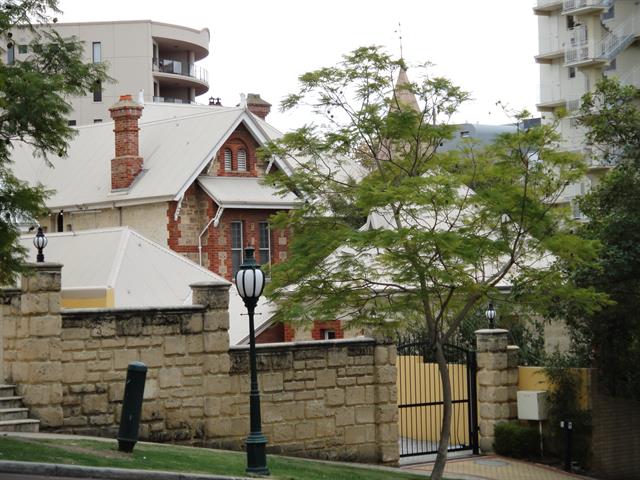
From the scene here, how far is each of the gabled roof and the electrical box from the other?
16.4 m

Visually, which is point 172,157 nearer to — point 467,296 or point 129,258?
point 129,258

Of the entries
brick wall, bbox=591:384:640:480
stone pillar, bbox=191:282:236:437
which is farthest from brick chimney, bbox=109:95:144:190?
stone pillar, bbox=191:282:236:437

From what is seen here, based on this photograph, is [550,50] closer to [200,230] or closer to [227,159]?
[227,159]

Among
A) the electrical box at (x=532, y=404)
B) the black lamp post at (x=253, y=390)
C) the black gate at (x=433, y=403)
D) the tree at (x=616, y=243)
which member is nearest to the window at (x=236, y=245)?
the black gate at (x=433, y=403)

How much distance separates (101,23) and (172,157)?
42870 mm

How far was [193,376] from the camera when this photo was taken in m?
21.4

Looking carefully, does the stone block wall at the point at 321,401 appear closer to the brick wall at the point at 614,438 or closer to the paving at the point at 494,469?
the paving at the point at 494,469

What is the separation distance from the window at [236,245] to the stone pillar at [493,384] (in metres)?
18.1

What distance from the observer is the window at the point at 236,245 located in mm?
43531

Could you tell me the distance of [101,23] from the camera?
3337 inches

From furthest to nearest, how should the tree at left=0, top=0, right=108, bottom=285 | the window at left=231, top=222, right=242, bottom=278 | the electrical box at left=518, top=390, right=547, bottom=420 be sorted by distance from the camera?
the window at left=231, top=222, right=242, bottom=278 < the electrical box at left=518, top=390, right=547, bottom=420 < the tree at left=0, top=0, right=108, bottom=285

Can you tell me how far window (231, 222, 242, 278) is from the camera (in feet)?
143

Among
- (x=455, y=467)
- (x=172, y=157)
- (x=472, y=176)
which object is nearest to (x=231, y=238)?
(x=172, y=157)

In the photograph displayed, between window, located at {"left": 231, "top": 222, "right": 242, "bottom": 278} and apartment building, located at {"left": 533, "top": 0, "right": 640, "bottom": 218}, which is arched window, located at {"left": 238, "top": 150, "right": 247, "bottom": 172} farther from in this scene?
apartment building, located at {"left": 533, "top": 0, "right": 640, "bottom": 218}
